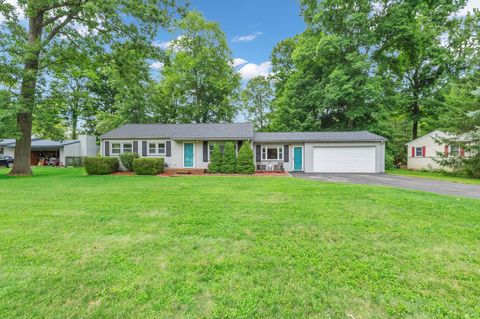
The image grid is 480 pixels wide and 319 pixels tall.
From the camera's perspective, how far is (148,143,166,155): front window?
52.9ft

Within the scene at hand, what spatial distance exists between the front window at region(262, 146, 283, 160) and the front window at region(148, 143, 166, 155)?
716 cm

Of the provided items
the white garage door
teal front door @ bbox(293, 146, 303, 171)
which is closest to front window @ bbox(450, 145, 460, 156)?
the white garage door

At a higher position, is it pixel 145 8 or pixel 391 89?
pixel 145 8

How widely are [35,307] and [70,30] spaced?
1675 centimetres

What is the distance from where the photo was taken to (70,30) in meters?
13.5

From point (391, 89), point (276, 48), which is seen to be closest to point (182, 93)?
point (276, 48)

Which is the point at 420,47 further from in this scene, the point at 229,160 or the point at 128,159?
the point at 128,159

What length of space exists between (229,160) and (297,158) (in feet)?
16.2

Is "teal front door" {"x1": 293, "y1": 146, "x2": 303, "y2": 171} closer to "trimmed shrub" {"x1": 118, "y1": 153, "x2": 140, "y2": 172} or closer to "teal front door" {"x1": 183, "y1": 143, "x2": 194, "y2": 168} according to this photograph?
"teal front door" {"x1": 183, "y1": 143, "x2": 194, "y2": 168}

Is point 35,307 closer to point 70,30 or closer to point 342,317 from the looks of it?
point 342,317

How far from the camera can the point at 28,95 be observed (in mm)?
12484

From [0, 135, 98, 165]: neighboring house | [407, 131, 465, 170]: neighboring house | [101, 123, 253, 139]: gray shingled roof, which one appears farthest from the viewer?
[0, 135, 98, 165]: neighboring house

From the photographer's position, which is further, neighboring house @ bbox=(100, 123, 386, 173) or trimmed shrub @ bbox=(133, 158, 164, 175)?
neighboring house @ bbox=(100, 123, 386, 173)

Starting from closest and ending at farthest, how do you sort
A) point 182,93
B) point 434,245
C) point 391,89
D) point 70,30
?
point 434,245 → point 70,30 → point 391,89 → point 182,93
